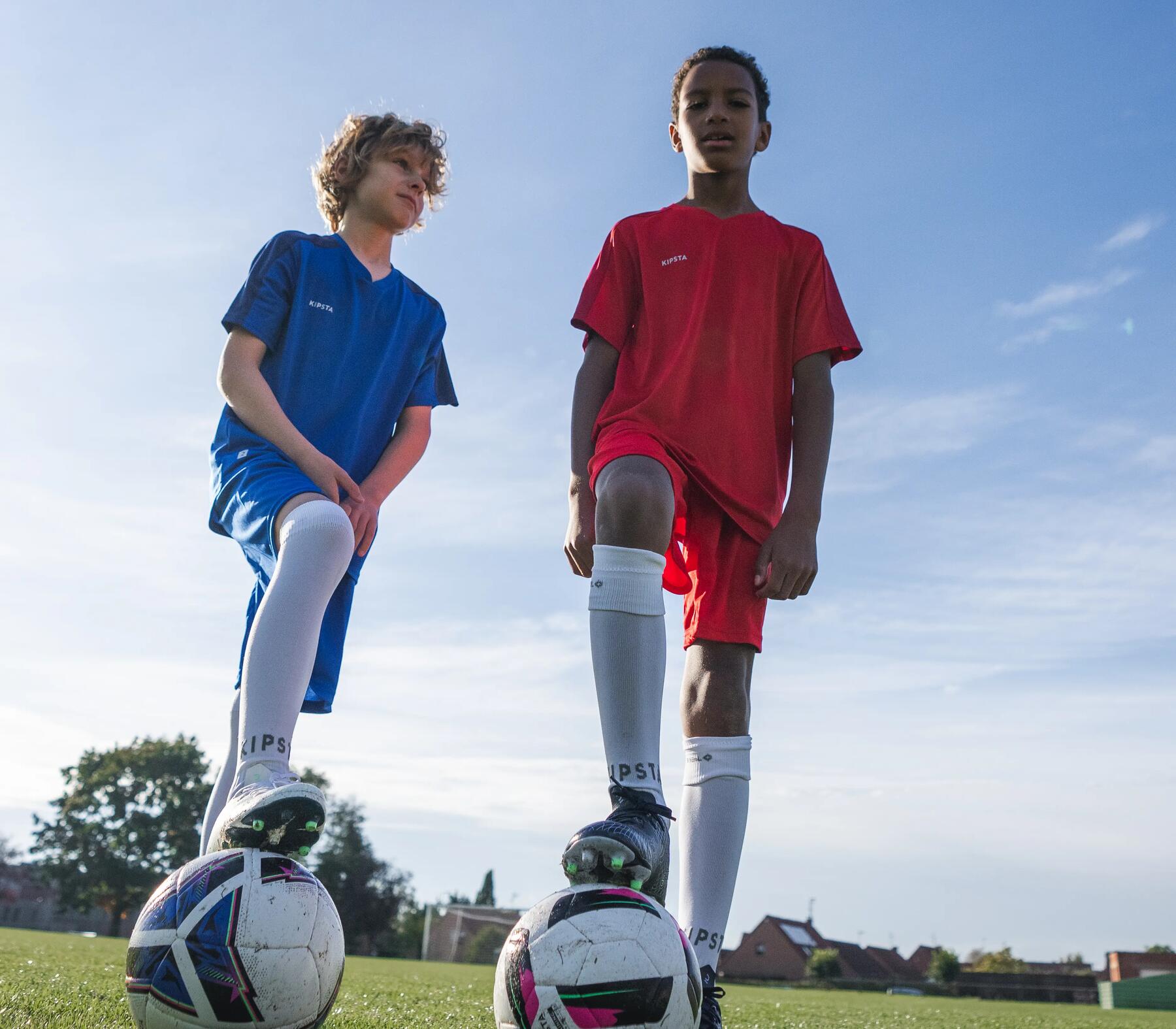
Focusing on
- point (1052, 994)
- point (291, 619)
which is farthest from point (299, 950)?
point (1052, 994)

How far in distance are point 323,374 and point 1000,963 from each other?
76.9 metres

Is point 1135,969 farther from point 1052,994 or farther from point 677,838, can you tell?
point 677,838

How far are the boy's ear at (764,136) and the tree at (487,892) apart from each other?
86160 mm

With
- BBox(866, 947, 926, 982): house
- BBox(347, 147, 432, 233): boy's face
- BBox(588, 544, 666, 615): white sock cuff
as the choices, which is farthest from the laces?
BBox(866, 947, 926, 982): house

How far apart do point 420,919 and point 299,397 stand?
3006 inches

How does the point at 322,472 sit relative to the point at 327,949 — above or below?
above

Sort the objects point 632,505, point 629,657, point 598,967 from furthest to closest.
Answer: point 632,505
point 629,657
point 598,967

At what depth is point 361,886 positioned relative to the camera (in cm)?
6631

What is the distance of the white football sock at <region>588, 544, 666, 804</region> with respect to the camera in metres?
2.77

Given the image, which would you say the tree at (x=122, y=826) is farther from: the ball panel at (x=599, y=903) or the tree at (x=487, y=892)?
the ball panel at (x=599, y=903)

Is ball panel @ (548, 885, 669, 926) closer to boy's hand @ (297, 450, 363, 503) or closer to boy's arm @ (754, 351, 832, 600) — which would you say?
boy's arm @ (754, 351, 832, 600)

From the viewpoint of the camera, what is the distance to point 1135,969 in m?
52.1

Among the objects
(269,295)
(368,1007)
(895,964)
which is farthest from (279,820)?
(895,964)

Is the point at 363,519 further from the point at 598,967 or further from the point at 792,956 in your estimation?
the point at 792,956
